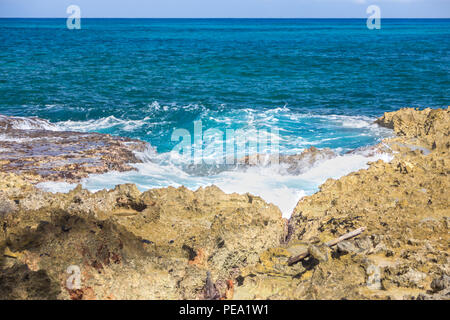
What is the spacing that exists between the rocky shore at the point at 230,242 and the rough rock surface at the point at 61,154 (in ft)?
5.74

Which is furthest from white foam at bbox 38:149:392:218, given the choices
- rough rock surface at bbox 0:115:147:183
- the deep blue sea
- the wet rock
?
the wet rock

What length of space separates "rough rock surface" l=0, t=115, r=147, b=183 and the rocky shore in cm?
175

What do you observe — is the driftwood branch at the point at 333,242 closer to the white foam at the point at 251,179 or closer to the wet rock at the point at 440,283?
the wet rock at the point at 440,283

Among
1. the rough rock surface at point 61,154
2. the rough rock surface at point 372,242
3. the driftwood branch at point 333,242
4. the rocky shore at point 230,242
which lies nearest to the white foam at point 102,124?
the rough rock surface at point 61,154

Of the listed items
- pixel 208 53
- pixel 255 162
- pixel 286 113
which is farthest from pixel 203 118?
pixel 208 53

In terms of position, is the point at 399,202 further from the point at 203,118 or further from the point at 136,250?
the point at 203,118

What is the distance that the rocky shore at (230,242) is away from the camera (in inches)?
167

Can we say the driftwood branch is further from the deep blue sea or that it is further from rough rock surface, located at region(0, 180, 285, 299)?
the deep blue sea

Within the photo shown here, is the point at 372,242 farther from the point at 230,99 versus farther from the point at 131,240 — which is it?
the point at 230,99

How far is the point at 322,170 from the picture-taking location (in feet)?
32.0

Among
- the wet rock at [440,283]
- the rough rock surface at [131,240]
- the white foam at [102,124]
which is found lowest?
the wet rock at [440,283]

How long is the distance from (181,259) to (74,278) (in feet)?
4.07

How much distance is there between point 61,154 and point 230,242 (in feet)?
19.6

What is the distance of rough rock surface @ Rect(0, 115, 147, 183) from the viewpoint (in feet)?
28.7
